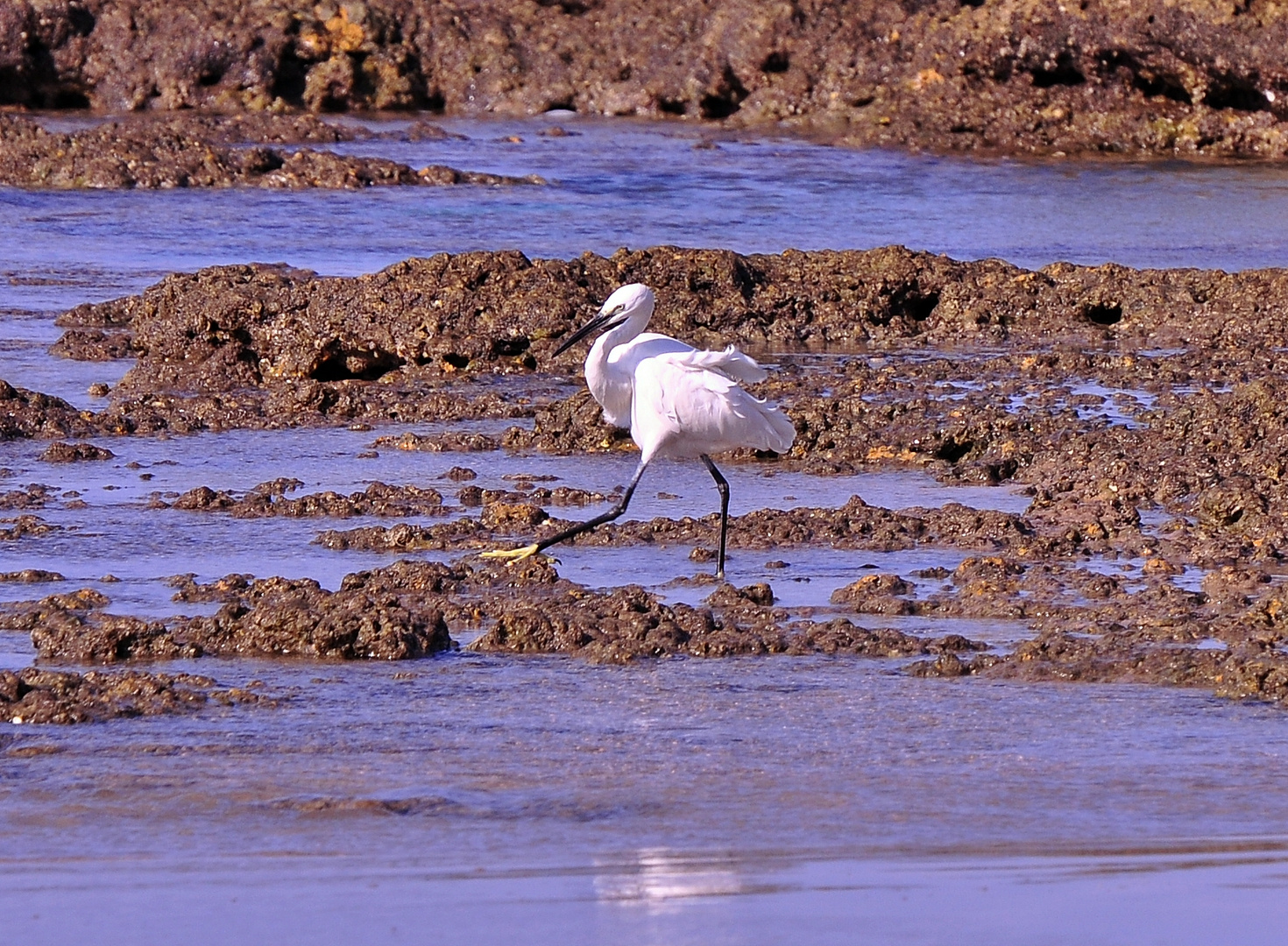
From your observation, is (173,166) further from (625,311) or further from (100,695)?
(100,695)

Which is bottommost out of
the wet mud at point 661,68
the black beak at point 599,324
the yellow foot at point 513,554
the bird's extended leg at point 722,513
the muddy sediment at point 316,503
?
the muddy sediment at point 316,503

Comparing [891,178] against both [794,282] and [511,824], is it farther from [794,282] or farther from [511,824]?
[511,824]

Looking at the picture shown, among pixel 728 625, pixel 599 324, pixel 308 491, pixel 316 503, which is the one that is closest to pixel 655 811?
pixel 728 625

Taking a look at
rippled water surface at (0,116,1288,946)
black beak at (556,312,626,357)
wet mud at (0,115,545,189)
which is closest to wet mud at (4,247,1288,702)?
rippled water surface at (0,116,1288,946)

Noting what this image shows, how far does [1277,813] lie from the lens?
4.11 m

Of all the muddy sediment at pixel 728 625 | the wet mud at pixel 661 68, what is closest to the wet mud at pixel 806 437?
the muddy sediment at pixel 728 625

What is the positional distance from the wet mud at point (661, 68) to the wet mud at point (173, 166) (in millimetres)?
5399

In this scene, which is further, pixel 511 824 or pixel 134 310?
pixel 134 310

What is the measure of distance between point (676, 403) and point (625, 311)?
25.5 inches

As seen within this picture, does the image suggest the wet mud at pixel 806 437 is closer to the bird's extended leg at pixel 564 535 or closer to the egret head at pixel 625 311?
the bird's extended leg at pixel 564 535

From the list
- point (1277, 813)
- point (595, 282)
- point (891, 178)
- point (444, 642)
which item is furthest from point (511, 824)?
point (891, 178)

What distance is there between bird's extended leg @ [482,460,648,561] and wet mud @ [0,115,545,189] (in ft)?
33.2

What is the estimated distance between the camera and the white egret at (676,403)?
6.40 metres

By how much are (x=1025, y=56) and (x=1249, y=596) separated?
1451cm
